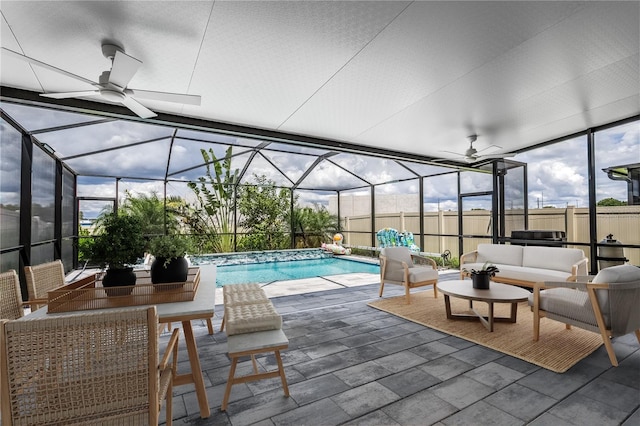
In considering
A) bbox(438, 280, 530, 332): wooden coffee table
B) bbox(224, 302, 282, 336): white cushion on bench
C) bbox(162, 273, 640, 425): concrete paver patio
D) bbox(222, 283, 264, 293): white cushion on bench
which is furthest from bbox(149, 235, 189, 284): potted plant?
bbox(438, 280, 530, 332): wooden coffee table

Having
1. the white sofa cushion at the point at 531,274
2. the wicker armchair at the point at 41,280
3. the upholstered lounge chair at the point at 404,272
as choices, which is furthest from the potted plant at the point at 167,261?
the white sofa cushion at the point at 531,274

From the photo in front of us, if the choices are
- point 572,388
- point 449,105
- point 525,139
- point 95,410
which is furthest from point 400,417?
point 525,139

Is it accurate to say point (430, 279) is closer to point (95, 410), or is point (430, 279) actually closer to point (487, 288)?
point (487, 288)

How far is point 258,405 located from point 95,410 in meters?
1.12

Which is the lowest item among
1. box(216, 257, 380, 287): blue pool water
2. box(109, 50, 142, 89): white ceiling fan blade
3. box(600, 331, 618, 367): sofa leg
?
box(216, 257, 380, 287): blue pool water

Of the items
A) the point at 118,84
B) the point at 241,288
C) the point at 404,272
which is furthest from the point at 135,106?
the point at 404,272

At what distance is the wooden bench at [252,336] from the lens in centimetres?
212

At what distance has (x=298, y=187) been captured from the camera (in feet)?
38.0

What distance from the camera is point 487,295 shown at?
3641 millimetres

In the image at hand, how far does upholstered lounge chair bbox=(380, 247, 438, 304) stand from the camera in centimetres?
489

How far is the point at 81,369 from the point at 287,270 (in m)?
8.06

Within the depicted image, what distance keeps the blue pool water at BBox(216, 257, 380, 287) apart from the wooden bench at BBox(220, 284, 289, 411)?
5.03 m

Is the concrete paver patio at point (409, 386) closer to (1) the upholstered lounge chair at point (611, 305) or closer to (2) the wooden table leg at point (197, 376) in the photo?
(2) the wooden table leg at point (197, 376)

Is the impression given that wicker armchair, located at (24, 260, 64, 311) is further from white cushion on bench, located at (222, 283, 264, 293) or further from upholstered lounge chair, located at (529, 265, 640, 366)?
upholstered lounge chair, located at (529, 265, 640, 366)
